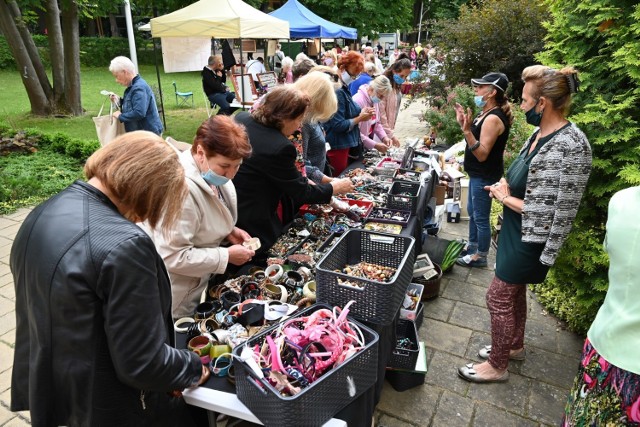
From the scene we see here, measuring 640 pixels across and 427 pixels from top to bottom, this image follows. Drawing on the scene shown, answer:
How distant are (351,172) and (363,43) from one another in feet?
88.9

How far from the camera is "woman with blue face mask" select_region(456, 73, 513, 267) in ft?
12.3

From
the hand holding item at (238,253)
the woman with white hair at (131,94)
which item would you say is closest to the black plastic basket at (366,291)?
the hand holding item at (238,253)

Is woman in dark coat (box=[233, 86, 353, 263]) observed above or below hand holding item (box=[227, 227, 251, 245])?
above

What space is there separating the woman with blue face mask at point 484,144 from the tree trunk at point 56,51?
→ 10687 millimetres

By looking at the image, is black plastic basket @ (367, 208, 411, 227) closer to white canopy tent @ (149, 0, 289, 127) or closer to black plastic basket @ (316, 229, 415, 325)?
black plastic basket @ (316, 229, 415, 325)

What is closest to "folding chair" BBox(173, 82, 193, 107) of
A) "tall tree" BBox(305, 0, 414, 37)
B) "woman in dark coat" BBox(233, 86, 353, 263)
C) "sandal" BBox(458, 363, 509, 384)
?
"woman in dark coat" BBox(233, 86, 353, 263)

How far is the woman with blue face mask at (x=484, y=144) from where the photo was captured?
3740 millimetres

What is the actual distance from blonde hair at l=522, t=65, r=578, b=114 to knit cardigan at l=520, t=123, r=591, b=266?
0.47ft

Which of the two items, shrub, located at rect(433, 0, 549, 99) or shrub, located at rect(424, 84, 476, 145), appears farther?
shrub, located at rect(433, 0, 549, 99)

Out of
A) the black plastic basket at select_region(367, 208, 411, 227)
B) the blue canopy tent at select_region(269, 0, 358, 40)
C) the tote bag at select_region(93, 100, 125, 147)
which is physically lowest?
the black plastic basket at select_region(367, 208, 411, 227)

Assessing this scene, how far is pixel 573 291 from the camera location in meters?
3.47

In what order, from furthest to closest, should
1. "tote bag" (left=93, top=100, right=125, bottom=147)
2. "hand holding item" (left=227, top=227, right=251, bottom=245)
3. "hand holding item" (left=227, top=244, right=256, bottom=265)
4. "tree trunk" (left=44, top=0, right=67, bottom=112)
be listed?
"tree trunk" (left=44, top=0, right=67, bottom=112) → "tote bag" (left=93, top=100, right=125, bottom=147) → "hand holding item" (left=227, top=227, right=251, bottom=245) → "hand holding item" (left=227, top=244, right=256, bottom=265)

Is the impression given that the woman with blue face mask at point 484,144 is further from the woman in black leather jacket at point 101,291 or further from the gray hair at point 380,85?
the woman in black leather jacket at point 101,291

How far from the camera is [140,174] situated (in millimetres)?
1362
